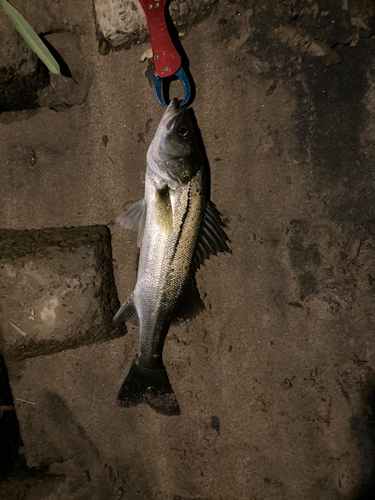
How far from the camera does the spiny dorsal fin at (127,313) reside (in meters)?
2.47

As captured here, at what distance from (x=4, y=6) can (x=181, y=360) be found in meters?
3.08

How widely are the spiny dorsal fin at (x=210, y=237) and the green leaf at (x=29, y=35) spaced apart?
5.21 feet

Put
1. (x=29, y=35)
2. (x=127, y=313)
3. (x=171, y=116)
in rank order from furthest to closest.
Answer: (x=127, y=313) < (x=29, y=35) < (x=171, y=116)

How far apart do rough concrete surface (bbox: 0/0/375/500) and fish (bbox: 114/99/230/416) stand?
0.70ft

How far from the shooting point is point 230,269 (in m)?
2.65

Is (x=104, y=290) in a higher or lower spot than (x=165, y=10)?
lower

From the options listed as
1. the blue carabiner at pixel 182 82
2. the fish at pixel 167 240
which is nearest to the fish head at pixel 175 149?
the fish at pixel 167 240

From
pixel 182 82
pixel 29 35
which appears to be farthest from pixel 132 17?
pixel 29 35

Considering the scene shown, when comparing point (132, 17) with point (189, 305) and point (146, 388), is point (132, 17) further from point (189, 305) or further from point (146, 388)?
point (146, 388)

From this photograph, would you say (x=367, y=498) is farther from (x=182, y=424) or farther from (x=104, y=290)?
(x=104, y=290)

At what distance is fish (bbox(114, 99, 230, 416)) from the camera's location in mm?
2240

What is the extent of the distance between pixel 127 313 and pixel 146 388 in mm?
645

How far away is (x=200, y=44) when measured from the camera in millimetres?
2496

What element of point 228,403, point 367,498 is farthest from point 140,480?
point 367,498
